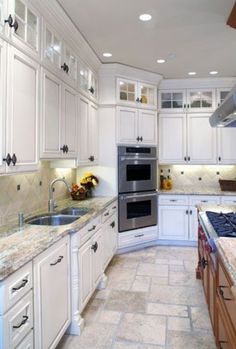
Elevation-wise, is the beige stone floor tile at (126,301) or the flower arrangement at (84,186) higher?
the flower arrangement at (84,186)

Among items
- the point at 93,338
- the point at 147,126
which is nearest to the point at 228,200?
the point at 147,126

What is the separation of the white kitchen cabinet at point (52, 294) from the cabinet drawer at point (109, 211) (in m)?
1.19

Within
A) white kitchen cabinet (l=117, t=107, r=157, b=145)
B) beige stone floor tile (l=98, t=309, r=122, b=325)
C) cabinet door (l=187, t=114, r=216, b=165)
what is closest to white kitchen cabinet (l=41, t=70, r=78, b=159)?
white kitchen cabinet (l=117, t=107, r=157, b=145)

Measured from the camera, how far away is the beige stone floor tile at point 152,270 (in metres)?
3.83

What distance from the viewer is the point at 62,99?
2.94m

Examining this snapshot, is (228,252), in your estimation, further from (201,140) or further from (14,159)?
(201,140)

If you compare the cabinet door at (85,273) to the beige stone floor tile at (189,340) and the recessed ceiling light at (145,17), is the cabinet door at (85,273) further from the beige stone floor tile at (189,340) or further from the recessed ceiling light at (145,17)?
the recessed ceiling light at (145,17)

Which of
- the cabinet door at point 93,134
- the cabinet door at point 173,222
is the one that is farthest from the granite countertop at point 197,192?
the cabinet door at point 93,134

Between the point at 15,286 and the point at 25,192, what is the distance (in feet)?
4.61

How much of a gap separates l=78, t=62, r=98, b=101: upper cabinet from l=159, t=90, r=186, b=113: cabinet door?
149 cm

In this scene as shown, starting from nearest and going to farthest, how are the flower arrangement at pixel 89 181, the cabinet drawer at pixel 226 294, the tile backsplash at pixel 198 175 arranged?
the cabinet drawer at pixel 226 294, the flower arrangement at pixel 89 181, the tile backsplash at pixel 198 175

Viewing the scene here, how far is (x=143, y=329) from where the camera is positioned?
257cm

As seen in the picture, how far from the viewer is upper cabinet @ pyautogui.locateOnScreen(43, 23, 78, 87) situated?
261 cm

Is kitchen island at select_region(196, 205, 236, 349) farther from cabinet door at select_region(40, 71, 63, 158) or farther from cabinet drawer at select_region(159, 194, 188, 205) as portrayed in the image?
cabinet drawer at select_region(159, 194, 188, 205)
